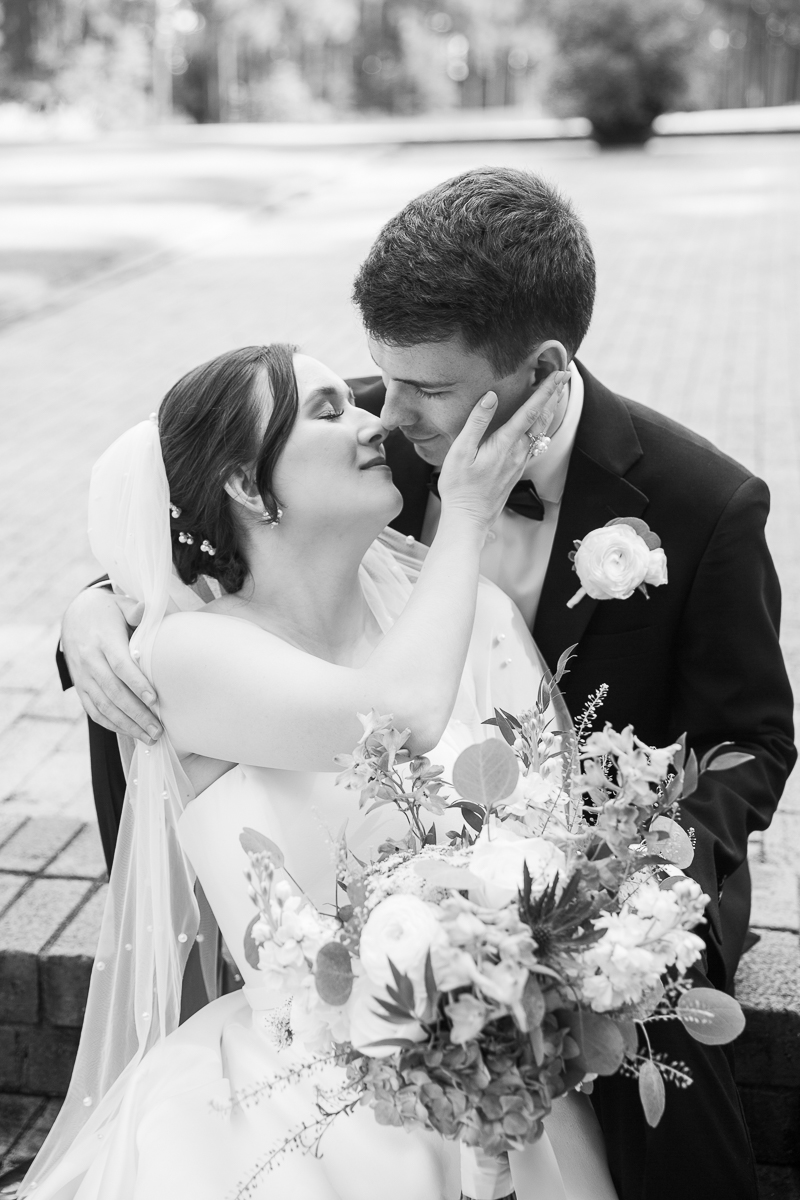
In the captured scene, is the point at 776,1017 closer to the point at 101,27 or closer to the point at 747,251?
the point at 747,251

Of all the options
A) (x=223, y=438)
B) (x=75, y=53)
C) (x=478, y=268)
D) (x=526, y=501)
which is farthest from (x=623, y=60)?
(x=223, y=438)

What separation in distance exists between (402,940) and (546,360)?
57.6 inches

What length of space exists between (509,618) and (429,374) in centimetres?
60

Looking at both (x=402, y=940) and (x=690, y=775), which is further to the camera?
(x=690, y=775)

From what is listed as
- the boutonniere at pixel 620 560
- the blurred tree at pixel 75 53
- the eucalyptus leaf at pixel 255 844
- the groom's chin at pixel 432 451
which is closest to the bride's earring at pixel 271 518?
the groom's chin at pixel 432 451

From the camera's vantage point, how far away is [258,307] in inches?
459

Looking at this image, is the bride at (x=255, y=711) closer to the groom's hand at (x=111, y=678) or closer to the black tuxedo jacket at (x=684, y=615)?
the groom's hand at (x=111, y=678)

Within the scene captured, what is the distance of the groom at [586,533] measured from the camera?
233 cm

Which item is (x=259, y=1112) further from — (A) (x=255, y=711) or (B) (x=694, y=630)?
(B) (x=694, y=630)

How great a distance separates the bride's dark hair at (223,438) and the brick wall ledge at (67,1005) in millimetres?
1097

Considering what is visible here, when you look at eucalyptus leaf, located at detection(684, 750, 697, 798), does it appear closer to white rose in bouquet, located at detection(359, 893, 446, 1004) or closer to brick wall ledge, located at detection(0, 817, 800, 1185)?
white rose in bouquet, located at detection(359, 893, 446, 1004)

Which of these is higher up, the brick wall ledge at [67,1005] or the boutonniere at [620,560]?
the boutonniere at [620,560]

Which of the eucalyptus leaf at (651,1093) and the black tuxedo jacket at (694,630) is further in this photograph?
the black tuxedo jacket at (694,630)

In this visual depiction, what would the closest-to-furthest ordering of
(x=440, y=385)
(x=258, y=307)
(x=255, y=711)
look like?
(x=255, y=711) → (x=440, y=385) → (x=258, y=307)
